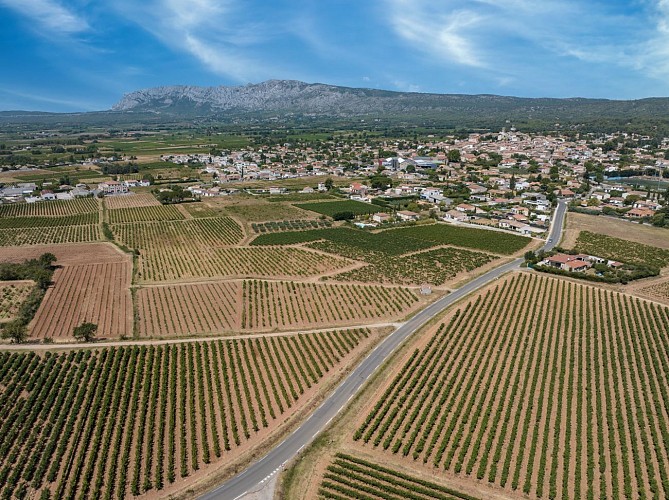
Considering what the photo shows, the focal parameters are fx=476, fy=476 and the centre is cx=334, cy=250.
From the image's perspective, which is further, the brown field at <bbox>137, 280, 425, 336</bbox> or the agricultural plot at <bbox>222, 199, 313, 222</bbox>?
the agricultural plot at <bbox>222, 199, 313, 222</bbox>

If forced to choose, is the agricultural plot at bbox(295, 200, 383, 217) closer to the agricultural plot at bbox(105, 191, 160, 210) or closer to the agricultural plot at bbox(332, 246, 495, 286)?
the agricultural plot at bbox(332, 246, 495, 286)

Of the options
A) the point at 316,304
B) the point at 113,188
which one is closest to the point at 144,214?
the point at 113,188

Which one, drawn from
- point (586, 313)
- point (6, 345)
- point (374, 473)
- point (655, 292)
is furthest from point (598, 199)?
point (6, 345)

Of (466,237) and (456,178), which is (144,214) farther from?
(456,178)

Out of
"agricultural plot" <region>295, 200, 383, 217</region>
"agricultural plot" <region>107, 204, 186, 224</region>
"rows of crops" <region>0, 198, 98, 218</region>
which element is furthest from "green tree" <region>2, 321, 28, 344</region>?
"rows of crops" <region>0, 198, 98, 218</region>

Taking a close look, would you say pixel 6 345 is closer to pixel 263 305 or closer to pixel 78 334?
pixel 78 334

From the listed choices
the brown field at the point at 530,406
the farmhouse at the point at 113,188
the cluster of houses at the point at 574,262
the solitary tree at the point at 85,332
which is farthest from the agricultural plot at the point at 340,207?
the solitary tree at the point at 85,332

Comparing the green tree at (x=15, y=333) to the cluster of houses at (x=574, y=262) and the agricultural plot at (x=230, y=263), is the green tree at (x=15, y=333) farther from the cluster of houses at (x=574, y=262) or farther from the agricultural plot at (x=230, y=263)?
the cluster of houses at (x=574, y=262)
